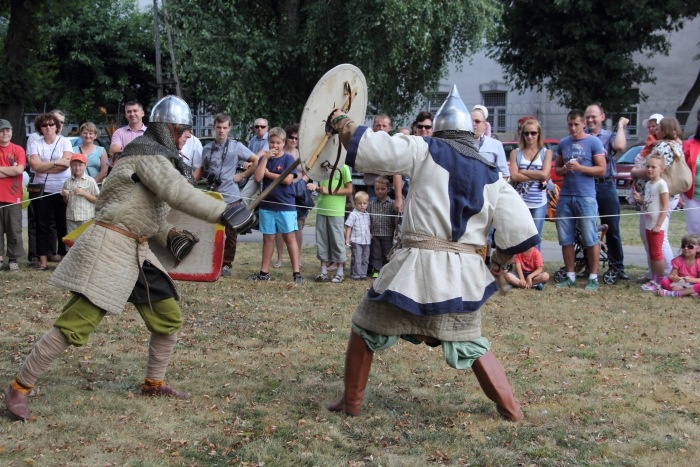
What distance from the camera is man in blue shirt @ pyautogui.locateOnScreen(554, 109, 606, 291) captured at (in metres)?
8.88

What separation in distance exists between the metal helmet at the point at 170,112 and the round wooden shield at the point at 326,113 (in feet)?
2.16

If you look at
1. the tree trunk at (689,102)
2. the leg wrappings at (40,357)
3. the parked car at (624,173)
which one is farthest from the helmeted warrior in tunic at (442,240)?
the tree trunk at (689,102)

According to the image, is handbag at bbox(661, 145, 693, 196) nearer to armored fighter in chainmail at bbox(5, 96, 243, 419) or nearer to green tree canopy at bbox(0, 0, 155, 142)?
armored fighter in chainmail at bbox(5, 96, 243, 419)

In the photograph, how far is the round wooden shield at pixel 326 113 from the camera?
15.5 ft

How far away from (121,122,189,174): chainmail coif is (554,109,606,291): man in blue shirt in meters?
5.25

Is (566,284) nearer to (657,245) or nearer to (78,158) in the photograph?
(657,245)

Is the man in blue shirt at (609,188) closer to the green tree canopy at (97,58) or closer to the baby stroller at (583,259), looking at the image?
the baby stroller at (583,259)

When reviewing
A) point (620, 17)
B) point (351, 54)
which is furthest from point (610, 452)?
point (620, 17)

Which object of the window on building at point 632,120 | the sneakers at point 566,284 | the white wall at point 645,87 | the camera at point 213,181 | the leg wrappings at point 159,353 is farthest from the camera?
the white wall at point 645,87

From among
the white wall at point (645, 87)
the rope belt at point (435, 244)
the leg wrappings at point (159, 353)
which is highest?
the white wall at point (645, 87)

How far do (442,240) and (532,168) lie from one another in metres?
4.83

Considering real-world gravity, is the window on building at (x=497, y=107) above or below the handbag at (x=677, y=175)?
above

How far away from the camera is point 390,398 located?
5027 mm

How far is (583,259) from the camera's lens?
978cm
